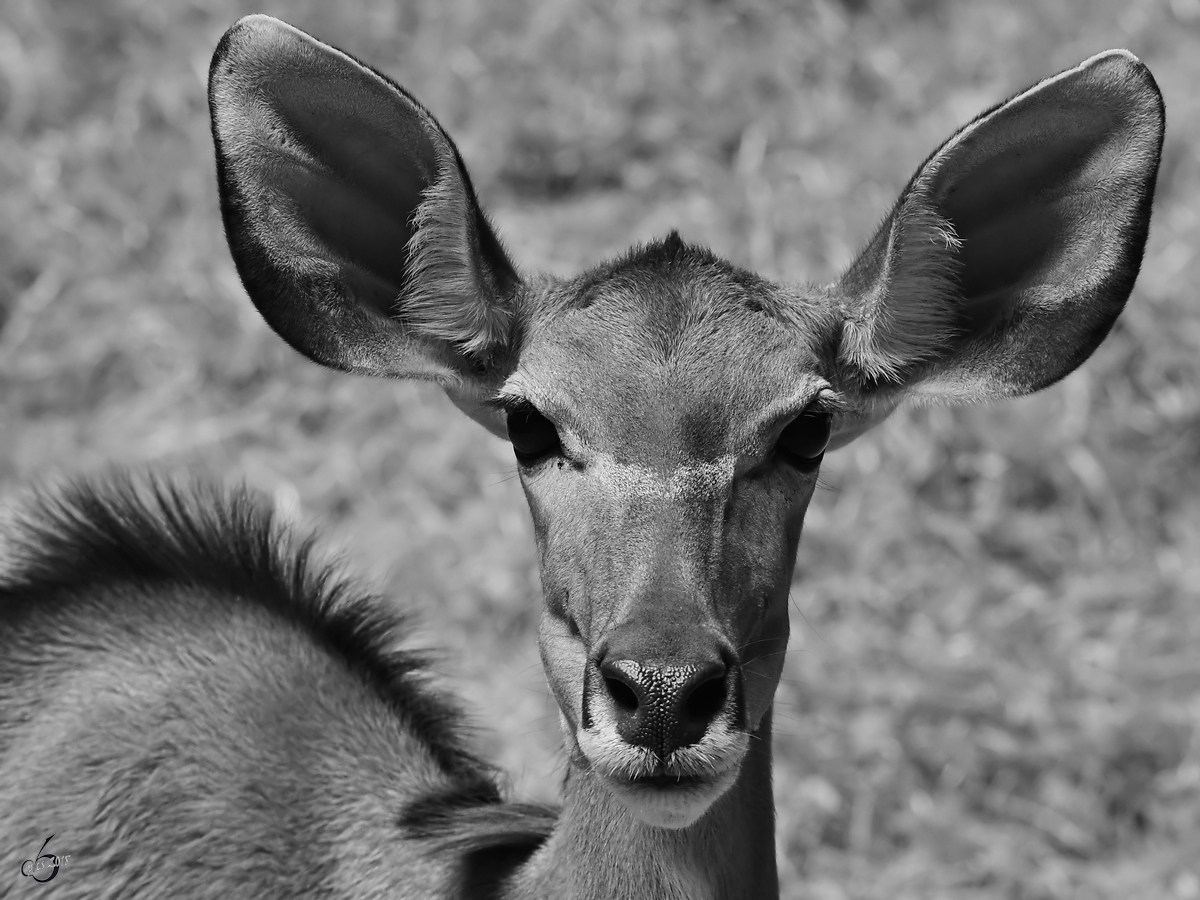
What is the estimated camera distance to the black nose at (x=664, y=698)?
9.75 ft

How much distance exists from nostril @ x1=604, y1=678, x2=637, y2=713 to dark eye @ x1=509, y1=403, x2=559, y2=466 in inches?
24.1

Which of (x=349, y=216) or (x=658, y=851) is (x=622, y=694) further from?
(x=349, y=216)

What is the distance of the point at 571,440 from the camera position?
11.2ft

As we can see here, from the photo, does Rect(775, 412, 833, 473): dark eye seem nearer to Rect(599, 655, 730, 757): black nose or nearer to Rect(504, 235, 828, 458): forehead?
Rect(504, 235, 828, 458): forehead

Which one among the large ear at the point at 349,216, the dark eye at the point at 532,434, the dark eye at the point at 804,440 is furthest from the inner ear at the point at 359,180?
the dark eye at the point at 804,440

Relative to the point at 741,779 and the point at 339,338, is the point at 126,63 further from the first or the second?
the point at 741,779

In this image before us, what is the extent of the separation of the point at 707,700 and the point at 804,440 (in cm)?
70

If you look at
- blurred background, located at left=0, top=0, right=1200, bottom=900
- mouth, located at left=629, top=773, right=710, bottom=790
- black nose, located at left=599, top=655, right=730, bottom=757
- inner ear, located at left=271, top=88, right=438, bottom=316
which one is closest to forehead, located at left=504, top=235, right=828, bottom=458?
inner ear, located at left=271, top=88, right=438, bottom=316

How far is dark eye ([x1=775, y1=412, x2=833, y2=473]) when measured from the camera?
11.5 ft

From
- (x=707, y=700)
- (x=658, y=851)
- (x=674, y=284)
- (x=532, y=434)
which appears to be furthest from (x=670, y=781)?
(x=674, y=284)

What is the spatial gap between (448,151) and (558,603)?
987 millimetres

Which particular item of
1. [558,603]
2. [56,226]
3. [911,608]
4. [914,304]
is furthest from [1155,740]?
[56,226]

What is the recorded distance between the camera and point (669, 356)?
3.46 m

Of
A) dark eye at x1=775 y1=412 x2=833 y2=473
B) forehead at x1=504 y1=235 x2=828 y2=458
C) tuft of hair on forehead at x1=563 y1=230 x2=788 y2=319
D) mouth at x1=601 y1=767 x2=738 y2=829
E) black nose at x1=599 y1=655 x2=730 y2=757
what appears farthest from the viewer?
tuft of hair on forehead at x1=563 y1=230 x2=788 y2=319
